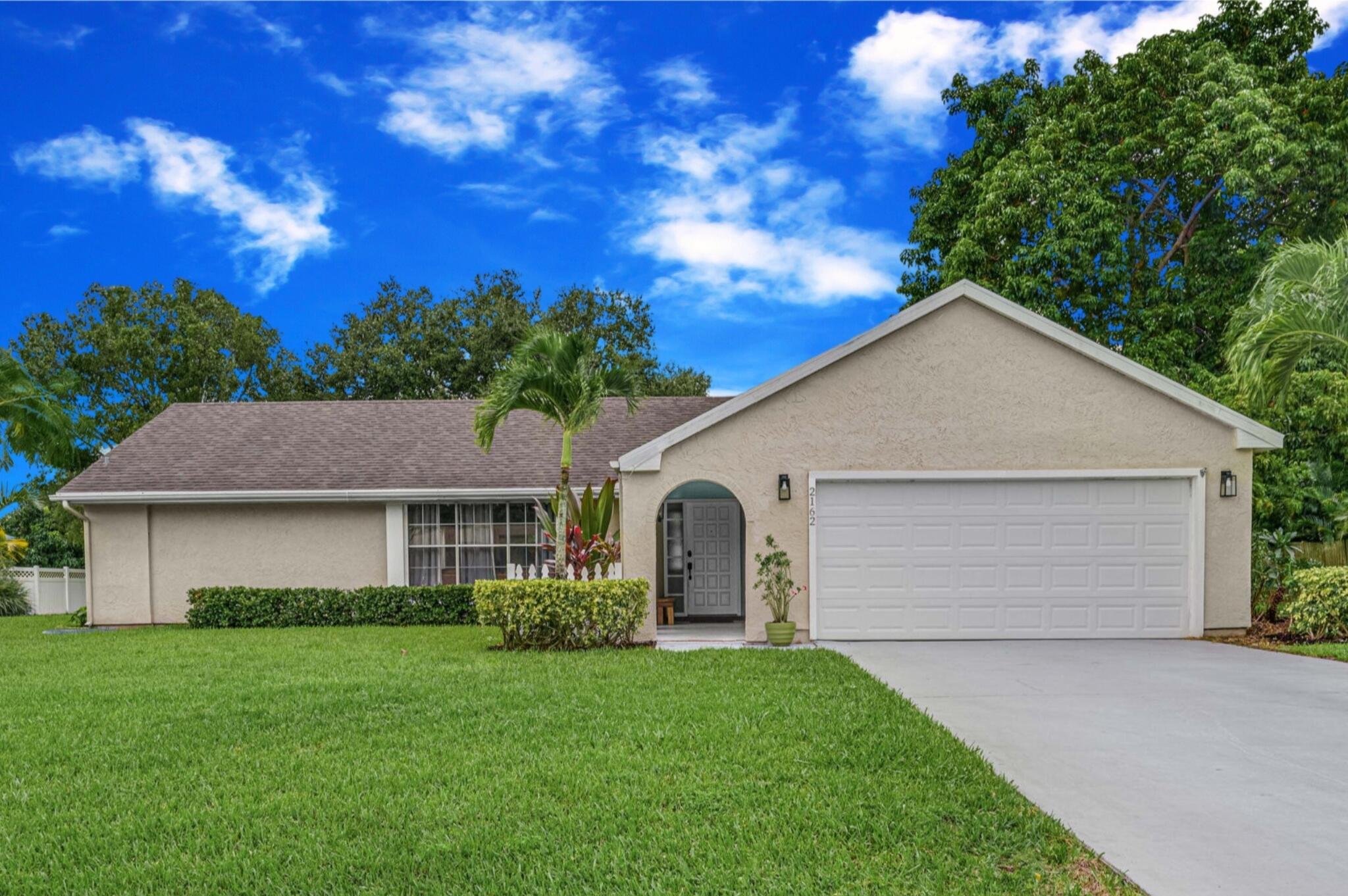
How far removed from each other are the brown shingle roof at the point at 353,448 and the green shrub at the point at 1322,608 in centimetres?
1106

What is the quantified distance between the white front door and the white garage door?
14.5ft

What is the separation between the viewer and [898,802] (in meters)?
5.38

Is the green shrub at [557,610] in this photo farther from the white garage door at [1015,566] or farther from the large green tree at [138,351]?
the large green tree at [138,351]

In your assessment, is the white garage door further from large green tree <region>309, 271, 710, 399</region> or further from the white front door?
large green tree <region>309, 271, 710, 399</region>

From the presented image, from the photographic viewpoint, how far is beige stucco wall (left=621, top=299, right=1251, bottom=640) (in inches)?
499

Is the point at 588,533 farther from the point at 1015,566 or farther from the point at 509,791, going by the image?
the point at 509,791

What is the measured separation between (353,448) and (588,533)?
7.85m

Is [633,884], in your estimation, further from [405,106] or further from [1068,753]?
[405,106]

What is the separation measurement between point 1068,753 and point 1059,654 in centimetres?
508

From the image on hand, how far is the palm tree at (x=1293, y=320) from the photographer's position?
1216 centimetres

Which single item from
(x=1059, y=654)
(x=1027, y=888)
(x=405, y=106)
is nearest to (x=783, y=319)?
(x=405, y=106)

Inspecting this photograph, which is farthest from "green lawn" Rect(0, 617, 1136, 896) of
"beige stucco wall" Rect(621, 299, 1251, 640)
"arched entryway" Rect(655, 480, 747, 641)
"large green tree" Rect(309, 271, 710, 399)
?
"large green tree" Rect(309, 271, 710, 399)

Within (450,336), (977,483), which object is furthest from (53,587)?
(977,483)

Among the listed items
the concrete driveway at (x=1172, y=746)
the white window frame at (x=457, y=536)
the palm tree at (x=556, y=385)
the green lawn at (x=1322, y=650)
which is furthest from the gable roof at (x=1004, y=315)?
the white window frame at (x=457, y=536)
